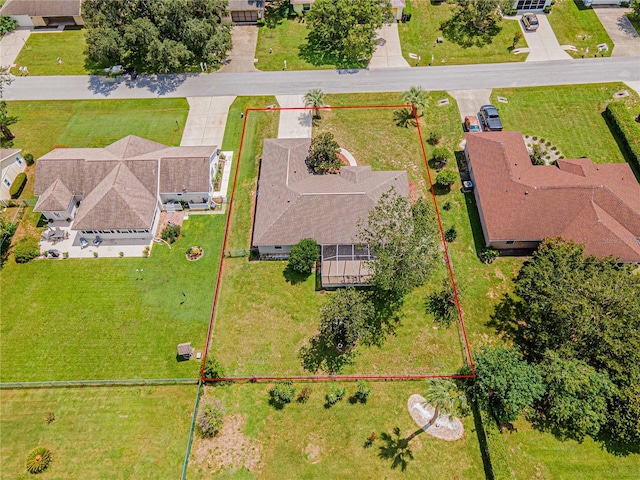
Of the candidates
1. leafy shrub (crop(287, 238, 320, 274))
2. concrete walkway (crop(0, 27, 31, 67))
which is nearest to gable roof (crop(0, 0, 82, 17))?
concrete walkway (crop(0, 27, 31, 67))

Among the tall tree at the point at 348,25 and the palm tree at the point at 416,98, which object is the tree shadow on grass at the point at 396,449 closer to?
the palm tree at the point at 416,98

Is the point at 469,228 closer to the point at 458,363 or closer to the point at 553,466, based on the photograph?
the point at 458,363

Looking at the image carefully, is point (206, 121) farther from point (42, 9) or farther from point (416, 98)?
point (42, 9)

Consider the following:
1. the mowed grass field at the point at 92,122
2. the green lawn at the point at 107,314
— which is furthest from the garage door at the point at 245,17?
the green lawn at the point at 107,314

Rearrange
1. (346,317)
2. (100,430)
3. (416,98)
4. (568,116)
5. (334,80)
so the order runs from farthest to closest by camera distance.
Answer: (334,80) < (568,116) < (416,98) < (100,430) < (346,317)

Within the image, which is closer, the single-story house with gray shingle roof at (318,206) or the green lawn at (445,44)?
the single-story house with gray shingle roof at (318,206)

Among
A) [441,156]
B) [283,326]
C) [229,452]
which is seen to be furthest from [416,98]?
[229,452]
